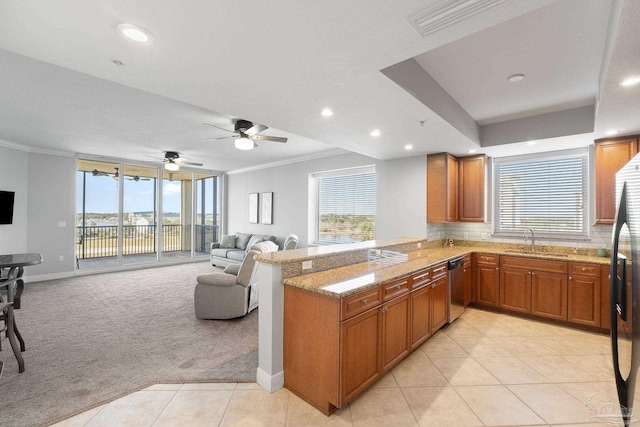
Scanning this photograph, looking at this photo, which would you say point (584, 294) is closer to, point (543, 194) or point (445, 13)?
point (543, 194)

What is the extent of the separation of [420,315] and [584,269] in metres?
2.35

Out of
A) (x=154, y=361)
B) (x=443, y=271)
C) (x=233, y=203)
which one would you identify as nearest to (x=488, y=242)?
(x=443, y=271)

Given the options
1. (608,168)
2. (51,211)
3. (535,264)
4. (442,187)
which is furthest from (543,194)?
(51,211)

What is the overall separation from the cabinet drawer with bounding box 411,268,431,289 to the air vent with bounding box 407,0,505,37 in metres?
2.09

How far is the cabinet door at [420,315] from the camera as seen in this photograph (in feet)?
9.32

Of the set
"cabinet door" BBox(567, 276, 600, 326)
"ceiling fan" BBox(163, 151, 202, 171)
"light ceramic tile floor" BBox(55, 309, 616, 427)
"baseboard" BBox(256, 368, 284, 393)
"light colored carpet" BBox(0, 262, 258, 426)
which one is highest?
"ceiling fan" BBox(163, 151, 202, 171)

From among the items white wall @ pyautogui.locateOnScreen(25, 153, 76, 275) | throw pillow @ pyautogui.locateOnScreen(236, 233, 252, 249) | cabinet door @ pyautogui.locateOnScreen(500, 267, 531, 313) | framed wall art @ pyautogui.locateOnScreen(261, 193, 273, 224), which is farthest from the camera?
throw pillow @ pyautogui.locateOnScreen(236, 233, 252, 249)

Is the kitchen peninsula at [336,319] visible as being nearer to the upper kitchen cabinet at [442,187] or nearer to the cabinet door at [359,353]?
the cabinet door at [359,353]

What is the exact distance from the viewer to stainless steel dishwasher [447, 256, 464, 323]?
3584mm

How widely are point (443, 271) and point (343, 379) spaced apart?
2.01m

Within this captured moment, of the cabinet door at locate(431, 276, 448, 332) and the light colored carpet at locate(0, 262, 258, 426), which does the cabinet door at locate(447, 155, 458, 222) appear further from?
the light colored carpet at locate(0, 262, 258, 426)

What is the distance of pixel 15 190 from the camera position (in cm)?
558

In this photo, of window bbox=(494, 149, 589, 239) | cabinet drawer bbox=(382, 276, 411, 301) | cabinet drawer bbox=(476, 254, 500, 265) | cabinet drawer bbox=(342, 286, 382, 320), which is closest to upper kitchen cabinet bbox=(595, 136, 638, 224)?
window bbox=(494, 149, 589, 239)

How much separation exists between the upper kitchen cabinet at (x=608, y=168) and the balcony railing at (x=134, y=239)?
881 centimetres
